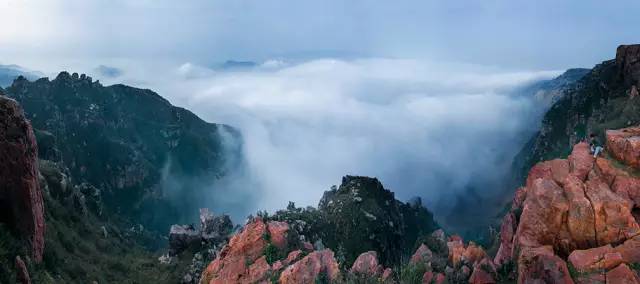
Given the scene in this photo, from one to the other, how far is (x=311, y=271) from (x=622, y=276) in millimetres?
24677

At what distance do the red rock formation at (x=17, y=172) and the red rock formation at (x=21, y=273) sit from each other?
5.67 m

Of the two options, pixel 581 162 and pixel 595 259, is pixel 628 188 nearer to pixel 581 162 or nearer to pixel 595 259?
pixel 581 162

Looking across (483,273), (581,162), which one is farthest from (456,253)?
(581,162)

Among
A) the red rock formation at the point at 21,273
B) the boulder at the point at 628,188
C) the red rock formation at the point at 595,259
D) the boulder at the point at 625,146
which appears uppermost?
the boulder at the point at 625,146

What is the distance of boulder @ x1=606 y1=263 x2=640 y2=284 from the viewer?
34.0m

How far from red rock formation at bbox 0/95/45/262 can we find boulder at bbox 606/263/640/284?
5044 cm

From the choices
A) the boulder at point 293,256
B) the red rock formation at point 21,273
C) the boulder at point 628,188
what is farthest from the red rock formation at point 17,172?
the boulder at point 628,188

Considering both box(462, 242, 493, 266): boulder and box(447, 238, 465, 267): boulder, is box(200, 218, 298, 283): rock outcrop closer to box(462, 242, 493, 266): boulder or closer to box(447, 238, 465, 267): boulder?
box(447, 238, 465, 267): boulder

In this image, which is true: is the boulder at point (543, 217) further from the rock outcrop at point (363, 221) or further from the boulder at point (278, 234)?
the rock outcrop at point (363, 221)

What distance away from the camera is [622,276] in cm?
3434

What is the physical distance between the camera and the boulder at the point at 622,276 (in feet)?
112

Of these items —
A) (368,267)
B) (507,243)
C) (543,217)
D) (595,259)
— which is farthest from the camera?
(368,267)

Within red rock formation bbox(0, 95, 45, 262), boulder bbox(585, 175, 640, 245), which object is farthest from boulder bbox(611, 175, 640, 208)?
red rock formation bbox(0, 95, 45, 262)

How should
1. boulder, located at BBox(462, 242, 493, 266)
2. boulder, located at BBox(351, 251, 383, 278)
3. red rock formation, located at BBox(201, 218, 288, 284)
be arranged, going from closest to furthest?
1. boulder, located at BBox(462, 242, 493, 266)
2. boulder, located at BBox(351, 251, 383, 278)
3. red rock formation, located at BBox(201, 218, 288, 284)
